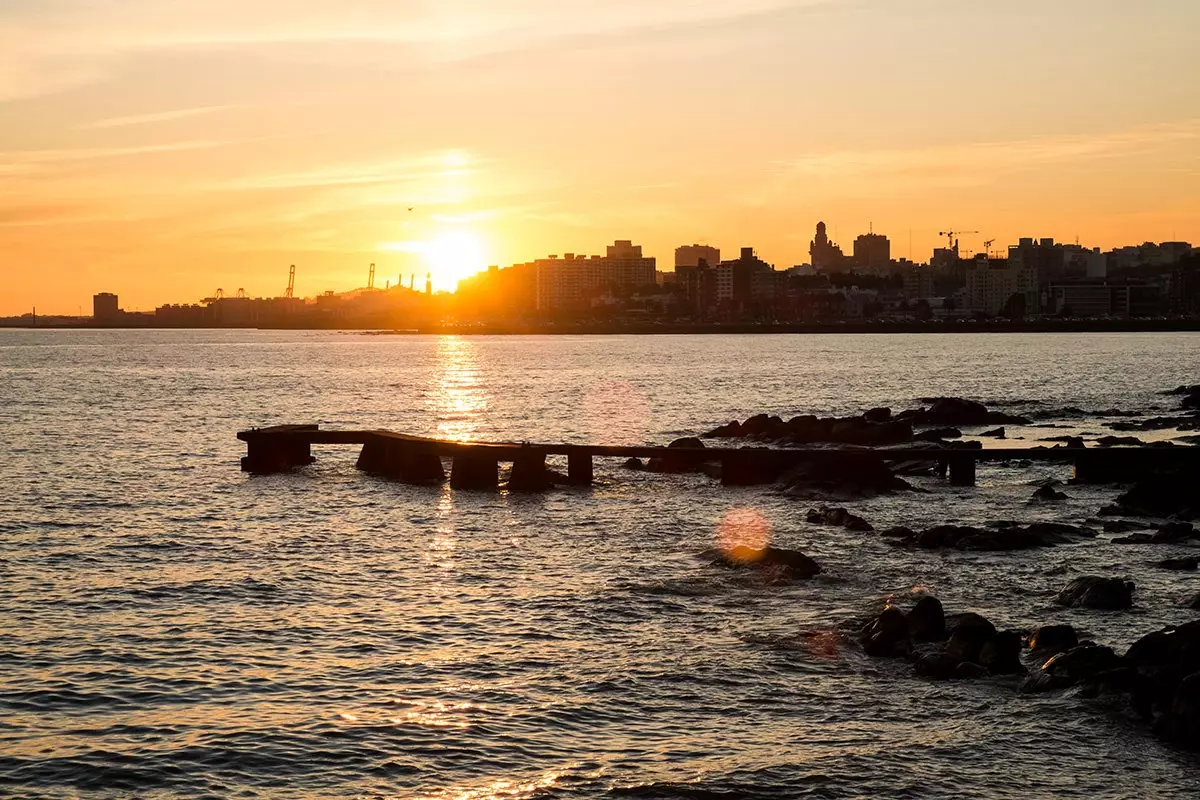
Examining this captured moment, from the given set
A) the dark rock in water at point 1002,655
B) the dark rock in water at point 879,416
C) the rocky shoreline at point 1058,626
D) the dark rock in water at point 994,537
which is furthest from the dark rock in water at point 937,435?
the dark rock in water at point 1002,655

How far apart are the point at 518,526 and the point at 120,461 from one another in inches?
946

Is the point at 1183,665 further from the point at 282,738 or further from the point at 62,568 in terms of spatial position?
the point at 62,568

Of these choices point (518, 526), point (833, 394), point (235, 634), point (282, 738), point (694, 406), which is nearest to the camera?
point (282, 738)

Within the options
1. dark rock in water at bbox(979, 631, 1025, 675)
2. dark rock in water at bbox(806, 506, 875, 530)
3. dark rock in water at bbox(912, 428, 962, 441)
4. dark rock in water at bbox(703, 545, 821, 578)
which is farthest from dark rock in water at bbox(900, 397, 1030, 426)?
dark rock in water at bbox(979, 631, 1025, 675)

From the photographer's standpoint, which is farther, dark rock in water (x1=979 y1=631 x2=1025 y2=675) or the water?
dark rock in water (x1=979 y1=631 x2=1025 y2=675)

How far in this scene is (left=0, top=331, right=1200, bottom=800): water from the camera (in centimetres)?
1461

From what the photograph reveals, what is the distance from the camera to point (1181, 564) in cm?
2494

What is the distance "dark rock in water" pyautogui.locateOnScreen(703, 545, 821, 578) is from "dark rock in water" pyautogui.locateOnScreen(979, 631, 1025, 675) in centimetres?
655

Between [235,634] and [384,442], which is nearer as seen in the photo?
[235,634]

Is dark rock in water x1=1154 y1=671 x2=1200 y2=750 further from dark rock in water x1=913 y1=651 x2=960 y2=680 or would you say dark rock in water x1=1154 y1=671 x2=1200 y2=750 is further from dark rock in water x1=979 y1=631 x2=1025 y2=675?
dark rock in water x1=913 y1=651 x2=960 y2=680

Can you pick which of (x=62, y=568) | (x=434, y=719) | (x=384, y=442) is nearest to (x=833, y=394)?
(x=384, y=442)

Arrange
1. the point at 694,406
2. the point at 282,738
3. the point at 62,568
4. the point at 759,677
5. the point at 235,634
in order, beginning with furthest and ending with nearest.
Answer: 1. the point at 694,406
2. the point at 62,568
3. the point at 235,634
4. the point at 759,677
5. the point at 282,738

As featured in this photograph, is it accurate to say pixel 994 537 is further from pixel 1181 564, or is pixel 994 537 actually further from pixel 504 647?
pixel 504 647

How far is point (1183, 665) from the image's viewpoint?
51.9ft
